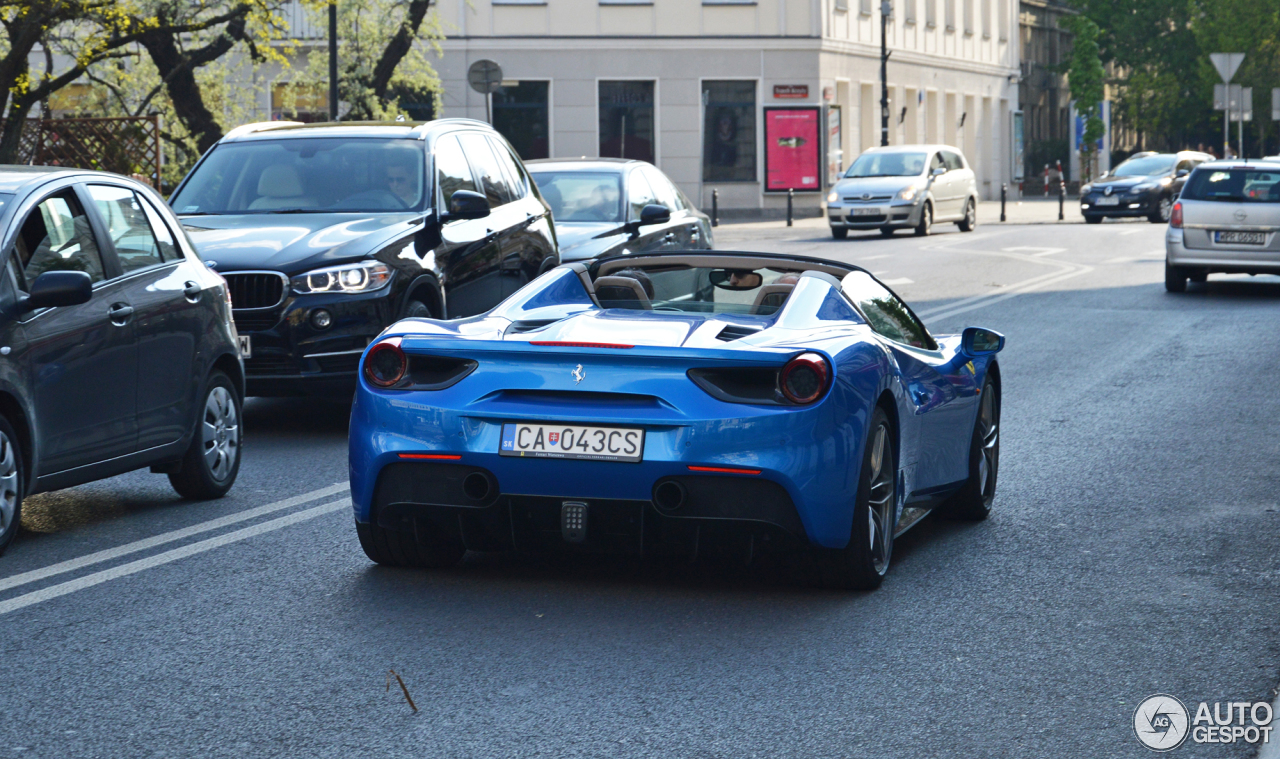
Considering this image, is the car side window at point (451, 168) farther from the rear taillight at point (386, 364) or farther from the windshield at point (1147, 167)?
the windshield at point (1147, 167)

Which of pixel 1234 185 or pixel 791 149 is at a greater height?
pixel 791 149

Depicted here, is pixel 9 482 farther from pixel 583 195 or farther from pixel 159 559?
pixel 583 195

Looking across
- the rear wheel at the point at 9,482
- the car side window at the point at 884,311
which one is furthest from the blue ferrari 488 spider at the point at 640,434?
the rear wheel at the point at 9,482

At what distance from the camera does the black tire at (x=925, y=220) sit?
34.7 meters

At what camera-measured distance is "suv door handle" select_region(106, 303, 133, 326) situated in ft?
24.8

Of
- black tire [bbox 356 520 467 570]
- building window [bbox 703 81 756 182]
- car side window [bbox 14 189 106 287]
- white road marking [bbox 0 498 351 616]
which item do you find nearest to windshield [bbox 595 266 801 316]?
black tire [bbox 356 520 467 570]

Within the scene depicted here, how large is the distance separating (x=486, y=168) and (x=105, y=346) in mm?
5763

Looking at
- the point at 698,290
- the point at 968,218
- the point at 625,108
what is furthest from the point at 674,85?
the point at 698,290

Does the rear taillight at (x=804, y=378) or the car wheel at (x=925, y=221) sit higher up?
the car wheel at (x=925, y=221)

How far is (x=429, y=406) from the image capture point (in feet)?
19.5

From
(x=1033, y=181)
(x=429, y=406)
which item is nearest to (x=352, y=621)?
(x=429, y=406)

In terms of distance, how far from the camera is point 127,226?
8.05 metres

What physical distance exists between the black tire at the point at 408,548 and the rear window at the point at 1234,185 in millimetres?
16941

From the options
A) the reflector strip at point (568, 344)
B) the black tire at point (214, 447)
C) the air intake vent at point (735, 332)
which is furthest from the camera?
the black tire at point (214, 447)
